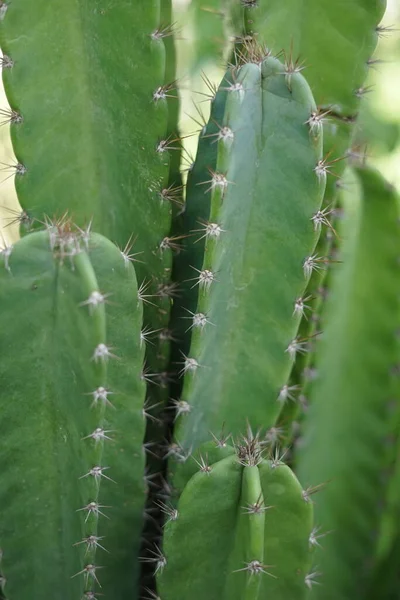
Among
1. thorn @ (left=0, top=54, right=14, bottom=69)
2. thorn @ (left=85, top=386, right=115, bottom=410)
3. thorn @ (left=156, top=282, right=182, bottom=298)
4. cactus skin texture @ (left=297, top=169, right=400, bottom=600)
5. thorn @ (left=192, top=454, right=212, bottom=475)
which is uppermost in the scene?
thorn @ (left=0, top=54, right=14, bottom=69)

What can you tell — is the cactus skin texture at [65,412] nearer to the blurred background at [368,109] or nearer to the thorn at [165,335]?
the thorn at [165,335]

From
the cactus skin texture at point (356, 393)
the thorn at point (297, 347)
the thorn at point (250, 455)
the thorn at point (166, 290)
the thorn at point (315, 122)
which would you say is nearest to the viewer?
the thorn at point (250, 455)

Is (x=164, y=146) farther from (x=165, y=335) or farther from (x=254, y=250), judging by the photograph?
(x=165, y=335)

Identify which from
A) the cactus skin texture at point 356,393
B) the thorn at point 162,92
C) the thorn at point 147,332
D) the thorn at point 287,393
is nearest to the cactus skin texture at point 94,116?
the thorn at point 162,92

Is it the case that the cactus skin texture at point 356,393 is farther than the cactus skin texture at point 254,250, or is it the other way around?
the cactus skin texture at point 356,393

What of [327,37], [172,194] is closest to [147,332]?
[172,194]

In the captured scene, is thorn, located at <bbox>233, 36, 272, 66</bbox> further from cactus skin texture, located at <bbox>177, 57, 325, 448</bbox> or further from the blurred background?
the blurred background

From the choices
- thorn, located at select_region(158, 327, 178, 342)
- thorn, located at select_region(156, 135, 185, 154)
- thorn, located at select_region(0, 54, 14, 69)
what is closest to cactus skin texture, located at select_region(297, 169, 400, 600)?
thorn, located at select_region(158, 327, 178, 342)

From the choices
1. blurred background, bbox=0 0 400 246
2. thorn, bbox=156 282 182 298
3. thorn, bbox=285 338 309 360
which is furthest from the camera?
blurred background, bbox=0 0 400 246
